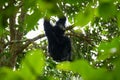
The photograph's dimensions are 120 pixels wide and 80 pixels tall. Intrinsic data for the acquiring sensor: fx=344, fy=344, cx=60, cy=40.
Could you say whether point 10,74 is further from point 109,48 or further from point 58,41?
point 58,41

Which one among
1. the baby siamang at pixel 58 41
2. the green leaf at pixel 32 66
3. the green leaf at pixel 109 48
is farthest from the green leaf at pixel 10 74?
the baby siamang at pixel 58 41

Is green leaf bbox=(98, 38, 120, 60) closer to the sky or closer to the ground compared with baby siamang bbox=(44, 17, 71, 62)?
closer to the ground

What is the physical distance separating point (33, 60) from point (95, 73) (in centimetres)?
11

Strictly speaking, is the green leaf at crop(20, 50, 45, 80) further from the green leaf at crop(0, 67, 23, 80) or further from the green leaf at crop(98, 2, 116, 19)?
the green leaf at crop(98, 2, 116, 19)

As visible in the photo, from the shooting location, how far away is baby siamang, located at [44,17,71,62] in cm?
258

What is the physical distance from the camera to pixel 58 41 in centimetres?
275

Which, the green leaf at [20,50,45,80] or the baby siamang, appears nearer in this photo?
the green leaf at [20,50,45,80]

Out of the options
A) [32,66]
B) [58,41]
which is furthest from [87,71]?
[58,41]

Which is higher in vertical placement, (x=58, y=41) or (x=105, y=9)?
(x=58, y=41)

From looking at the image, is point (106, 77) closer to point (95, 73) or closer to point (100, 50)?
point (95, 73)

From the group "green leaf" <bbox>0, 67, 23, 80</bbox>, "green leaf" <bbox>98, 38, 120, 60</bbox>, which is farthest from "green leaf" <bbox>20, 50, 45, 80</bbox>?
"green leaf" <bbox>98, 38, 120, 60</bbox>

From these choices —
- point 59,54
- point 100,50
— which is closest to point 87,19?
point 100,50

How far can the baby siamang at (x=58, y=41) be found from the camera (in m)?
2.58

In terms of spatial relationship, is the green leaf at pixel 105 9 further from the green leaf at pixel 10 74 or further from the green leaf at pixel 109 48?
the green leaf at pixel 10 74
